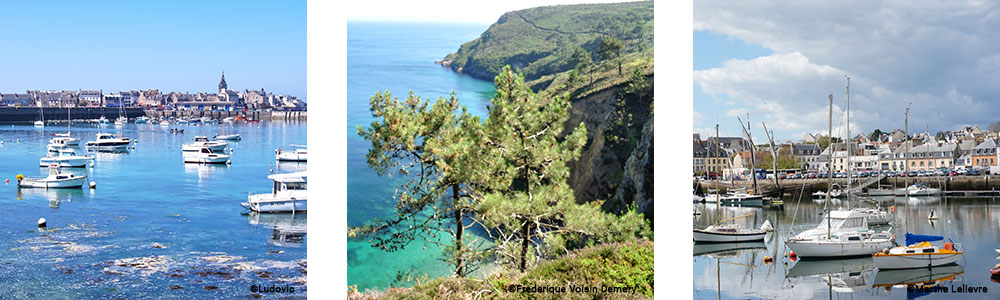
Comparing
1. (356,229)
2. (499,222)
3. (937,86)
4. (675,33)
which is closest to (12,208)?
(356,229)

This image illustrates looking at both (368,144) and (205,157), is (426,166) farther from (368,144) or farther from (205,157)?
(205,157)

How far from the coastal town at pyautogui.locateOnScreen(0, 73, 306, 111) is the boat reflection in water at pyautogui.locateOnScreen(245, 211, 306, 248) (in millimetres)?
825

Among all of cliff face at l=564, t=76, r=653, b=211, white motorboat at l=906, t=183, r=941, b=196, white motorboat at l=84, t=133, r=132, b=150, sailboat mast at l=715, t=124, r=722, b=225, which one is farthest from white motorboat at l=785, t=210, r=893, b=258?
white motorboat at l=84, t=133, r=132, b=150

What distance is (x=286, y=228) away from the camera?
515 cm

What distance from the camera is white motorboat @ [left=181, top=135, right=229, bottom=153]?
5457 millimetres

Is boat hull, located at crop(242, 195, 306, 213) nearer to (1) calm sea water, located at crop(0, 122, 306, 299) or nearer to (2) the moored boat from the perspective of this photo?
(1) calm sea water, located at crop(0, 122, 306, 299)

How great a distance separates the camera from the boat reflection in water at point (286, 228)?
5137 mm

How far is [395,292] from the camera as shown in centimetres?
516

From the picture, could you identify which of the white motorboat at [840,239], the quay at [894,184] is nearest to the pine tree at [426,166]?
the quay at [894,184]

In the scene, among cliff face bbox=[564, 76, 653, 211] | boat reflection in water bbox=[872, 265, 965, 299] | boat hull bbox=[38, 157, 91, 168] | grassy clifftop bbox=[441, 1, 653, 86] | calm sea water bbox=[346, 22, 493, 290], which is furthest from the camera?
boat hull bbox=[38, 157, 91, 168]

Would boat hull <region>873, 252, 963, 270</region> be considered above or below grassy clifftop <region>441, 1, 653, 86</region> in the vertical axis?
below

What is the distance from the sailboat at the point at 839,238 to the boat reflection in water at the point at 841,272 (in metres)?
0.06

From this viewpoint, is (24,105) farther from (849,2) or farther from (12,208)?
(849,2)

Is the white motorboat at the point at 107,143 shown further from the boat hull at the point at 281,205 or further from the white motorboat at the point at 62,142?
the boat hull at the point at 281,205
